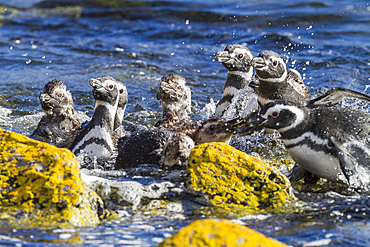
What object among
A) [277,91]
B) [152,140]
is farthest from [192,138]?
[277,91]

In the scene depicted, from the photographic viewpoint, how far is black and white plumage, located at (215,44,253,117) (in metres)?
7.65

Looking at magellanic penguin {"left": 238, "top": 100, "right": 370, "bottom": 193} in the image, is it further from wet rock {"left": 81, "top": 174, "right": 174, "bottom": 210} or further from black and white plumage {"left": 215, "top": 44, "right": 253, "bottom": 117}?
black and white plumage {"left": 215, "top": 44, "right": 253, "bottom": 117}

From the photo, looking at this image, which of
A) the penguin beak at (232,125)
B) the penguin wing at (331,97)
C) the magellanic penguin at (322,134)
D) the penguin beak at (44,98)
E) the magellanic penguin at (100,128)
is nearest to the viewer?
the magellanic penguin at (322,134)

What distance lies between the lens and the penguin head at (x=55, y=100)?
7.33 metres

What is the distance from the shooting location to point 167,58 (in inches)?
506

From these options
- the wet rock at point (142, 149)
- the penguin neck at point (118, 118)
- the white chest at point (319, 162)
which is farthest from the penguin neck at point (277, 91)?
the penguin neck at point (118, 118)

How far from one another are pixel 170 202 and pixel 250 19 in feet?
38.7

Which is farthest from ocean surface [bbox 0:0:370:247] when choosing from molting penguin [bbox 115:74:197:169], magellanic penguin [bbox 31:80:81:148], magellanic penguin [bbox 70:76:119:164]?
magellanic penguin [bbox 70:76:119:164]

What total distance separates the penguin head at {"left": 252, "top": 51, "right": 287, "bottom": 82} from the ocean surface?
193 cm

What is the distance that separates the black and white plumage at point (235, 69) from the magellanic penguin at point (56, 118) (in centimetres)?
221

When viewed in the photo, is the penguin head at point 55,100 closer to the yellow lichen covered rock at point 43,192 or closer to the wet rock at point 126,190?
the wet rock at point 126,190

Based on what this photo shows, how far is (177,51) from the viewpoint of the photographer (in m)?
13.5

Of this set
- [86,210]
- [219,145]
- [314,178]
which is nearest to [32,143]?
[86,210]

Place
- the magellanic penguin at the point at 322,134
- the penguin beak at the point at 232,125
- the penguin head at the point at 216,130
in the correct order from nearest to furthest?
the magellanic penguin at the point at 322,134
the penguin beak at the point at 232,125
the penguin head at the point at 216,130
